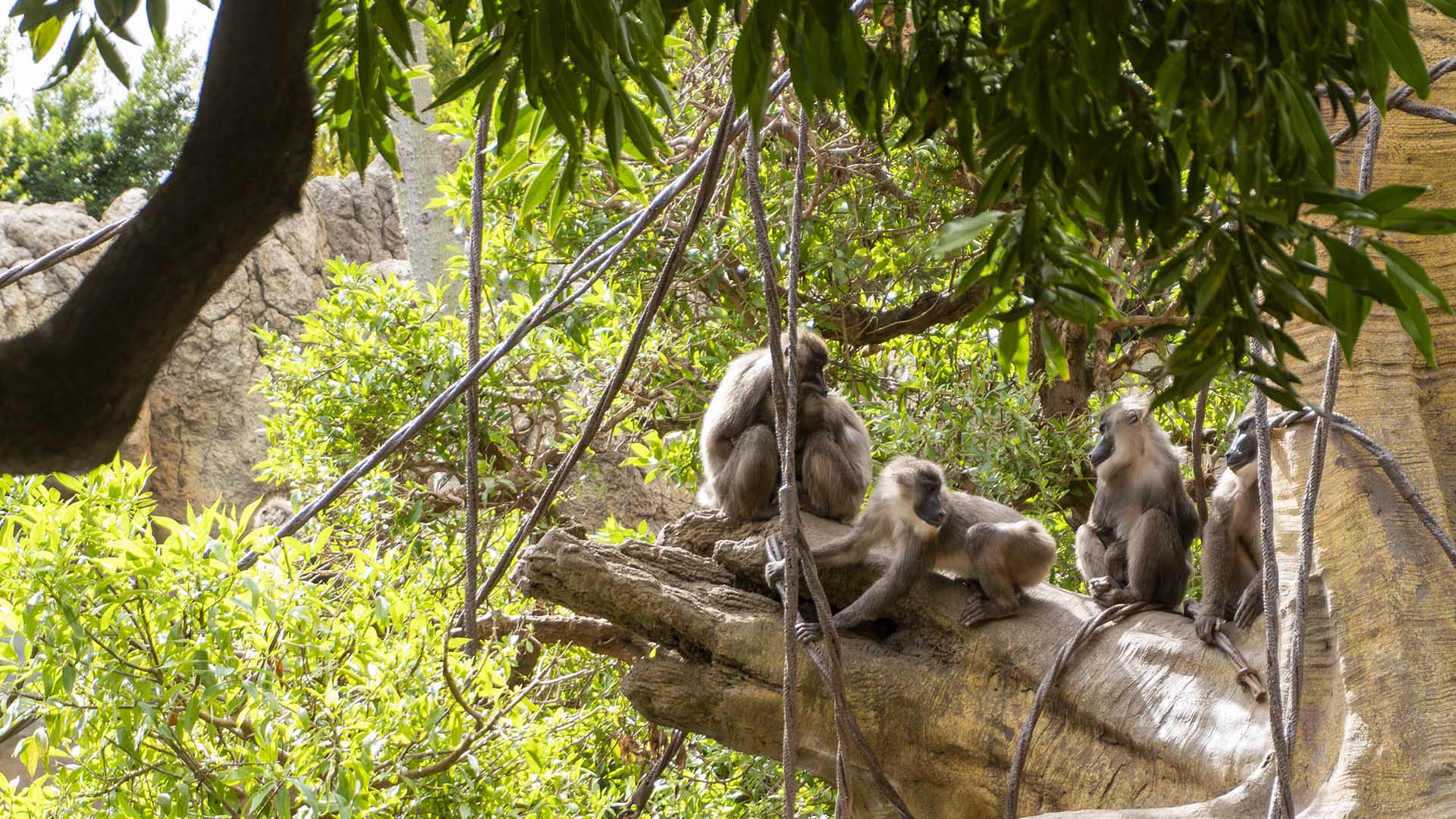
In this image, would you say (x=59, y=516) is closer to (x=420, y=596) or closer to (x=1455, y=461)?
(x=420, y=596)

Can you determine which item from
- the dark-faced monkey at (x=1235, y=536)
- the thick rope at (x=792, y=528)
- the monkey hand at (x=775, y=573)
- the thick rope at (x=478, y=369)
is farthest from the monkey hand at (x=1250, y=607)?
the thick rope at (x=478, y=369)

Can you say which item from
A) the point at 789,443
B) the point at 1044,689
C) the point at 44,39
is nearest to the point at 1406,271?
→ the point at 789,443

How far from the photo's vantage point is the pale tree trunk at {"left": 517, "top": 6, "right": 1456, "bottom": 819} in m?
2.89

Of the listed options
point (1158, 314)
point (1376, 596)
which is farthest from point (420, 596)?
point (1158, 314)

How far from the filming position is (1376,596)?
3012 mm

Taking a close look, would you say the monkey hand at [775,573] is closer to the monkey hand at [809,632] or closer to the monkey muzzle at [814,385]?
the monkey hand at [809,632]

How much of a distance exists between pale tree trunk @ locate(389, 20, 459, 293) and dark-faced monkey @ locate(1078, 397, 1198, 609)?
23.4 ft

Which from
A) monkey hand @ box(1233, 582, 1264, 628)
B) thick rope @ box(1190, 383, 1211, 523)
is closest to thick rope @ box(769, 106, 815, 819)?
thick rope @ box(1190, 383, 1211, 523)

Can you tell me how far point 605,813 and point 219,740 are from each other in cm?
195

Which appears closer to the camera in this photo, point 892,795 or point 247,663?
point 892,795

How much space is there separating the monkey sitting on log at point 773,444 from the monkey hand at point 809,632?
120 cm

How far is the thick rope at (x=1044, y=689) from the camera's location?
Answer: 135 inches

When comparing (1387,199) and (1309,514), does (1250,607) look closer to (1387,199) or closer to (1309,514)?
(1309,514)

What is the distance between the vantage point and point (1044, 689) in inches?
138
